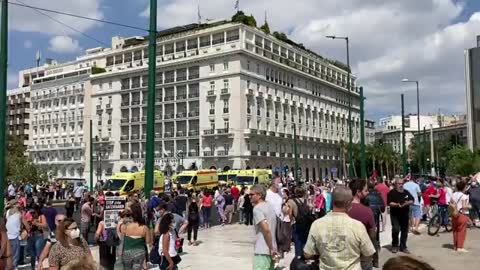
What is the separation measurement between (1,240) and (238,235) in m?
12.3

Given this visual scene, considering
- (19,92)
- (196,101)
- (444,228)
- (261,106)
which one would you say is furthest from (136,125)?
(444,228)

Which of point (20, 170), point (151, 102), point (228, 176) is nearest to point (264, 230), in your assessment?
point (151, 102)

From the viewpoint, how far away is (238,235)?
773 inches

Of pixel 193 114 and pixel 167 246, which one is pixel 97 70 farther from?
pixel 167 246

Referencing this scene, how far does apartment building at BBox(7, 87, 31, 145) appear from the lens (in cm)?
11706

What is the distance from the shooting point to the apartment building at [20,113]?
384 ft

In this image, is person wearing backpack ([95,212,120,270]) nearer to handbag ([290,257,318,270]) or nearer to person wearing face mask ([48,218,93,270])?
person wearing face mask ([48,218,93,270])

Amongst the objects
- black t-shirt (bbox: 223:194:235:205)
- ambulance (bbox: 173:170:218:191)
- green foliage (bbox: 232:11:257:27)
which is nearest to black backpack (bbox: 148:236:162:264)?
black t-shirt (bbox: 223:194:235:205)

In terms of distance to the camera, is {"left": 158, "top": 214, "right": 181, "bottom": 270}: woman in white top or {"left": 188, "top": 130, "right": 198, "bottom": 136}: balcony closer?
{"left": 158, "top": 214, "right": 181, "bottom": 270}: woman in white top

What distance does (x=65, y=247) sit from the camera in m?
6.79

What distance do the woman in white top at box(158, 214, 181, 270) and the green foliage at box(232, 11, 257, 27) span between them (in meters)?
85.6

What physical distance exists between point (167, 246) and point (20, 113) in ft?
385

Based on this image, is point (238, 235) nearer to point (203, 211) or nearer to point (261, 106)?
point (203, 211)

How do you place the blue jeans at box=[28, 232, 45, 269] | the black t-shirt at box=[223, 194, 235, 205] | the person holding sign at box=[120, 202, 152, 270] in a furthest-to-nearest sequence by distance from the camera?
the black t-shirt at box=[223, 194, 235, 205] < the blue jeans at box=[28, 232, 45, 269] < the person holding sign at box=[120, 202, 152, 270]
